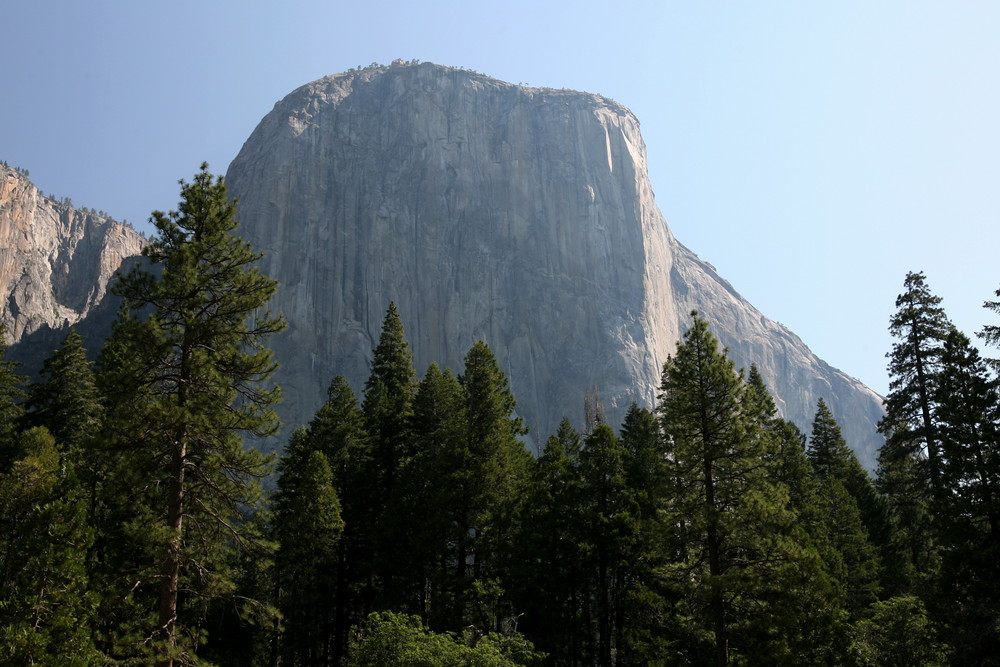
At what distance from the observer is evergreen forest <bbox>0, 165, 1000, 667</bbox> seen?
15.5m

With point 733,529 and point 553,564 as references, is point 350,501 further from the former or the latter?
point 733,529

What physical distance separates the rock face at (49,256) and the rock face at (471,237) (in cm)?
3247

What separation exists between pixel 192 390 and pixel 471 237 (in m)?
107

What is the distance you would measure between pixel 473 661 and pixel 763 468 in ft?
28.7

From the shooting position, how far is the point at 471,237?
122 metres

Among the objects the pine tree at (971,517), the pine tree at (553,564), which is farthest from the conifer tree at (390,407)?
the pine tree at (971,517)

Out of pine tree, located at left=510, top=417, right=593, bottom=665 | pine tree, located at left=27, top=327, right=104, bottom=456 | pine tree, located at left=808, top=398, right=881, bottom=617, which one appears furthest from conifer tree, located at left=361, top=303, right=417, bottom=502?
pine tree, located at left=808, top=398, right=881, bottom=617

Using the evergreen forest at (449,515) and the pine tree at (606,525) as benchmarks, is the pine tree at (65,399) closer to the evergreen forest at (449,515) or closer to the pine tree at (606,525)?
the evergreen forest at (449,515)

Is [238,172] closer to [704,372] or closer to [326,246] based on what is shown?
[326,246]

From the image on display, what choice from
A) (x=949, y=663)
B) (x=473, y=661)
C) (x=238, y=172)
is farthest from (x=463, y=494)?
(x=238, y=172)

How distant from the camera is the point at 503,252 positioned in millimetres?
119875

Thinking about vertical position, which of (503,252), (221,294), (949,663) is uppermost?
(503,252)

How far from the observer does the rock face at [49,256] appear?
380ft

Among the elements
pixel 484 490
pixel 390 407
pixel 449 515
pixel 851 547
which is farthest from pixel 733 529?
pixel 390 407
